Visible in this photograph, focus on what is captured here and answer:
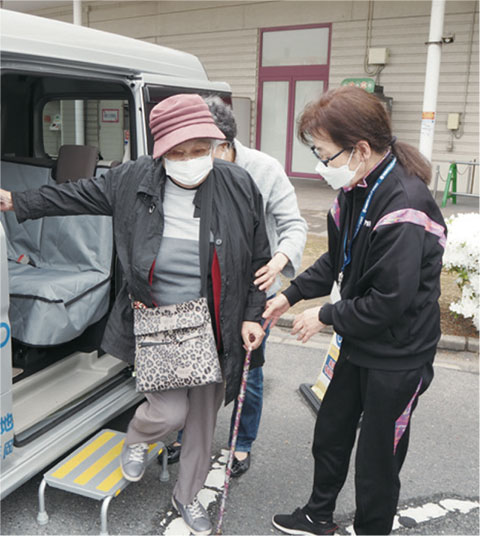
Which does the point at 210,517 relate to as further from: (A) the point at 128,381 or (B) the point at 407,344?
(B) the point at 407,344

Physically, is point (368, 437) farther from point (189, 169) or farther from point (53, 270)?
point (53, 270)

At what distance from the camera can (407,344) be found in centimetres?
201

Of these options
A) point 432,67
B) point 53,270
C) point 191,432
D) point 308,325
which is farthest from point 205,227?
point 432,67

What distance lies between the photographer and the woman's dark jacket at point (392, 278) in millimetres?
1873

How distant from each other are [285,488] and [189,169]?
1.68m

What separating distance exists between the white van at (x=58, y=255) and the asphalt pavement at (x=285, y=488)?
13.8 inches

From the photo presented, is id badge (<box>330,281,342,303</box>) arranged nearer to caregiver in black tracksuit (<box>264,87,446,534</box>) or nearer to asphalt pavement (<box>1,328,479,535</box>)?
caregiver in black tracksuit (<box>264,87,446,534</box>)

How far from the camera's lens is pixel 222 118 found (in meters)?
2.56

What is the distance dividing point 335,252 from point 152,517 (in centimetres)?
145

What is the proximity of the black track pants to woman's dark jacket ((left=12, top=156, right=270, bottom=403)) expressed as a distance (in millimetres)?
430

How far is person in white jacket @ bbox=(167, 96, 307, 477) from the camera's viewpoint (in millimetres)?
2586

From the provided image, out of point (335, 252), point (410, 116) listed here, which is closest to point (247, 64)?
point (410, 116)

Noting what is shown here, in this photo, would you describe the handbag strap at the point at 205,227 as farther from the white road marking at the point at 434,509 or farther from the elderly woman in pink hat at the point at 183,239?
the white road marking at the point at 434,509

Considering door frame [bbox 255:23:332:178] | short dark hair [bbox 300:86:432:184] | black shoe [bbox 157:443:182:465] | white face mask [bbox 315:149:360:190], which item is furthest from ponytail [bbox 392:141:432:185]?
door frame [bbox 255:23:332:178]
